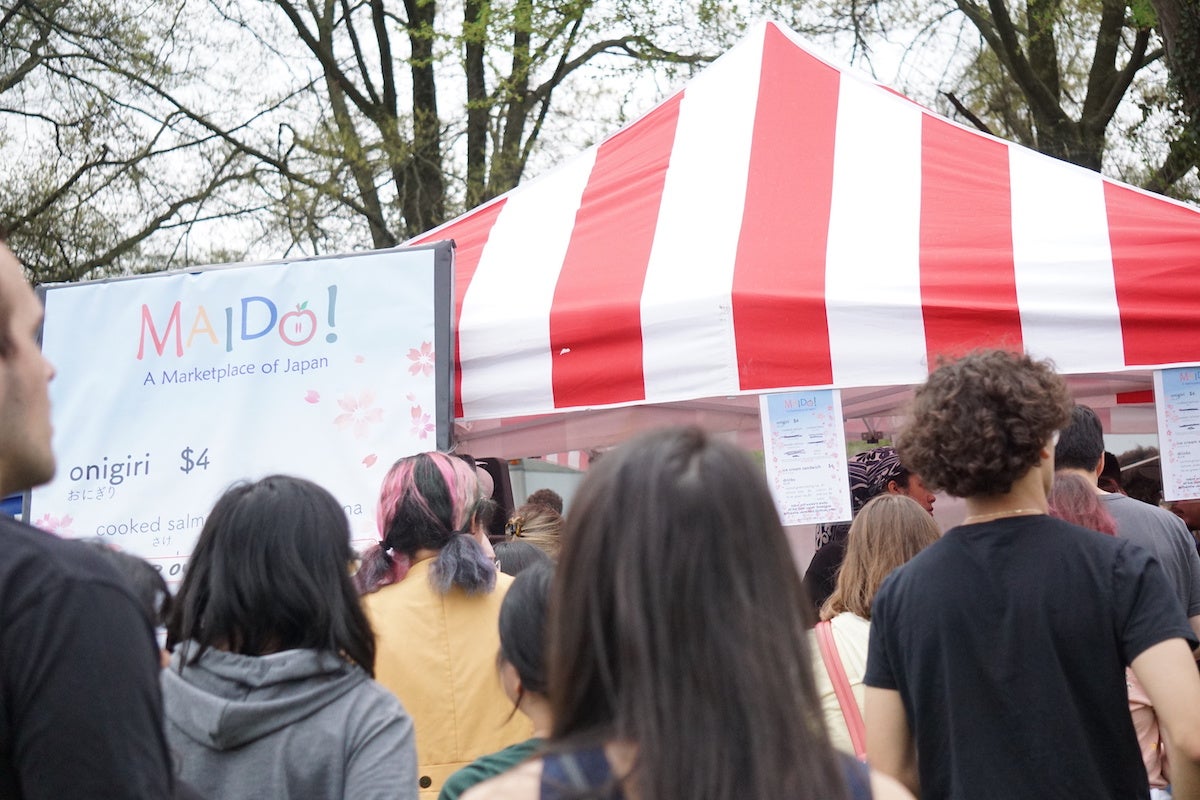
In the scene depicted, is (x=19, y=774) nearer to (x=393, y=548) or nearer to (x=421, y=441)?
(x=393, y=548)

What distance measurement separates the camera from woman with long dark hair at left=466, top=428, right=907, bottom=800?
0.86m

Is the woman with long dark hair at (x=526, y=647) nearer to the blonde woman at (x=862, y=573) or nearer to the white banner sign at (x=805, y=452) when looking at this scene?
the blonde woman at (x=862, y=573)

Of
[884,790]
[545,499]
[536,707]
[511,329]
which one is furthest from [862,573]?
[545,499]

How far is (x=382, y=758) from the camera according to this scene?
70.6 inches

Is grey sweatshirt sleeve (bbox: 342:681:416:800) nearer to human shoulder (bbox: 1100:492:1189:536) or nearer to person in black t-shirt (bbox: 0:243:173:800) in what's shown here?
person in black t-shirt (bbox: 0:243:173:800)

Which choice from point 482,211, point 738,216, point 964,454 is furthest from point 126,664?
point 482,211

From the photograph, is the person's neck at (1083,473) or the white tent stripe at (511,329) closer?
the person's neck at (1083,473)

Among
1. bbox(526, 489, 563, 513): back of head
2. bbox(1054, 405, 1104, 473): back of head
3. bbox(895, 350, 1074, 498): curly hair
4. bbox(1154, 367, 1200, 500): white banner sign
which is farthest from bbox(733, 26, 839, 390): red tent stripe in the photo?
bbox(526, 489, 563, 513): back of head

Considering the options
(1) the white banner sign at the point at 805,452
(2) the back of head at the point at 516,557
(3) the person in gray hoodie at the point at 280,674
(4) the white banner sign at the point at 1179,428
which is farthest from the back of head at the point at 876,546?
(4) the white banner sign at the point at 1179,428

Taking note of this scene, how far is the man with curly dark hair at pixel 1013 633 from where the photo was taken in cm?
178

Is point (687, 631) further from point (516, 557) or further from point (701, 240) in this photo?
point (701, 240)

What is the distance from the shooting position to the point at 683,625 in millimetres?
896

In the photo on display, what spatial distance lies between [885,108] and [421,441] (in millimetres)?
2247

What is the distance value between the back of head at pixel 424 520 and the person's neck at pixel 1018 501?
1.03 metres
